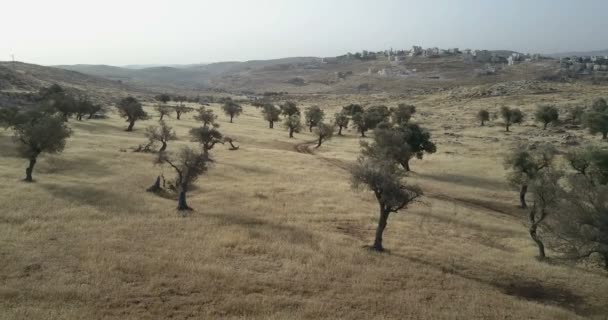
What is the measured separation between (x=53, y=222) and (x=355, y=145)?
58.2 metres

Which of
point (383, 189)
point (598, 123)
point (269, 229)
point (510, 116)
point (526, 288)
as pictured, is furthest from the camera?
point (510, 116)

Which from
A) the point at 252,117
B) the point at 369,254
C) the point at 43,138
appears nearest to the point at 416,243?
the point at 369,254

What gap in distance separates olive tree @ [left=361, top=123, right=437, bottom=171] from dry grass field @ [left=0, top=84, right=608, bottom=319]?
412 cm

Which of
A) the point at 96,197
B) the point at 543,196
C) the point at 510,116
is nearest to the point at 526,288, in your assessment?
the point at 543,196

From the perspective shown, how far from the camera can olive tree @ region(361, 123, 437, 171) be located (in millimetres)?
57906

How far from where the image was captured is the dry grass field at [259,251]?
2134 centimetres

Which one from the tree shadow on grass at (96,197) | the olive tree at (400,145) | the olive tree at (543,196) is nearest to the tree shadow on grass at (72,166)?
the tree shadow on grass at (96,197)

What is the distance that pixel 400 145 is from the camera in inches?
2319

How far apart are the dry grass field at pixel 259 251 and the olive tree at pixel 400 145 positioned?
4119 mm

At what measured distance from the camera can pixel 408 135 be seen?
6209cm

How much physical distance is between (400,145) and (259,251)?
35.2m

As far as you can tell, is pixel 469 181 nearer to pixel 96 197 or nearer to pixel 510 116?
pixel 96 197

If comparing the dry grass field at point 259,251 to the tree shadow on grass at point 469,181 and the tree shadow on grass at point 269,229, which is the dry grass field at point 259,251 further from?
the tree shadow on grass at point 469,181

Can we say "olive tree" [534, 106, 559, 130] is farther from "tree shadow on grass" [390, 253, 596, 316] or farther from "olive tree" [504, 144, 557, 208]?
"tree shadow on grass" [390, 253, 596, 316]
